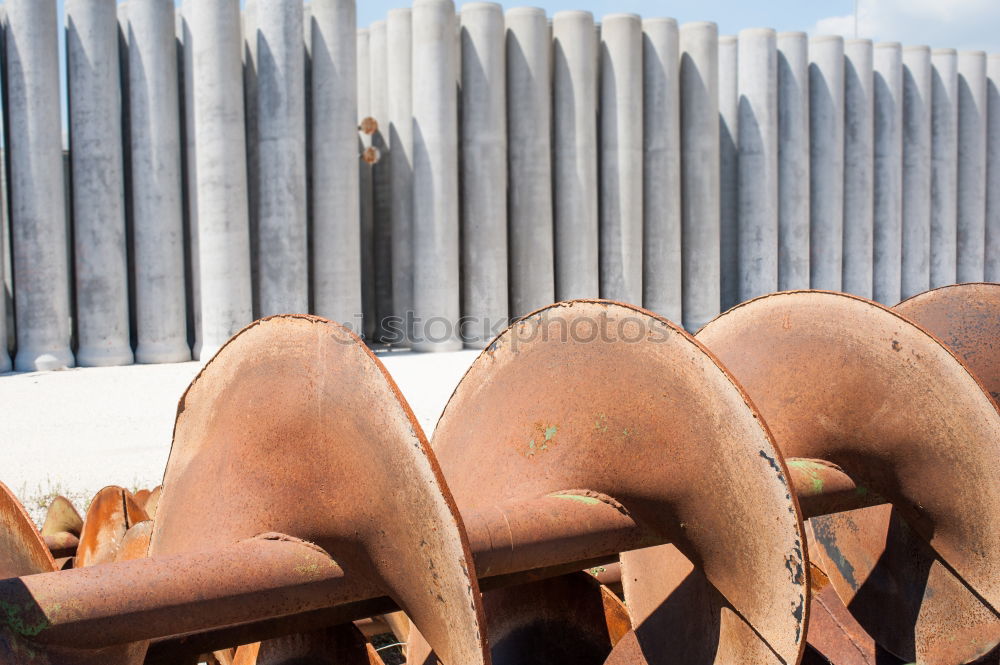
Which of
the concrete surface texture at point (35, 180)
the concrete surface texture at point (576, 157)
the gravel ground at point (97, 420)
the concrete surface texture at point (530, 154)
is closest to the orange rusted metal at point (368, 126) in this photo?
the concrete surface texture at point (530, 154)

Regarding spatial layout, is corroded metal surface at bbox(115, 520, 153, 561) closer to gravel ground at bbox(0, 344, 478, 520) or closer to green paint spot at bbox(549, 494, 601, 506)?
green paint spot at bbox(549, 494, 601, 506)

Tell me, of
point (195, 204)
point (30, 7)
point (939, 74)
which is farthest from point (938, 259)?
point (30, 7)

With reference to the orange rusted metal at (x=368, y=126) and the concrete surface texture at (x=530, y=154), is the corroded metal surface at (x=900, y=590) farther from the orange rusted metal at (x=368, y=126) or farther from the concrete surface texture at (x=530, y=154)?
the orange rusted metal at (x=368, y=126)

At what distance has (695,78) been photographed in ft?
41.4

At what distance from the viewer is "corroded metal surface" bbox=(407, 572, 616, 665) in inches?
94.7

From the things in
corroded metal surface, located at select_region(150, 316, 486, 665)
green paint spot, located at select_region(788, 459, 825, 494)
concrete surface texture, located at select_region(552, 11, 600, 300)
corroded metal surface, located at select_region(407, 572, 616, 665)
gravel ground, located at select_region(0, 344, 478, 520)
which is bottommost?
gravel ground, located at select_region(0, 344, 478, 520)

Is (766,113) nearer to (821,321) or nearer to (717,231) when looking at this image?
(717,231)

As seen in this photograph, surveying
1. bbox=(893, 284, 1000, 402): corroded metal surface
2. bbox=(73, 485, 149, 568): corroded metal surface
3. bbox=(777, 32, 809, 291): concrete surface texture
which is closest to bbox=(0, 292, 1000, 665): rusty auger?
bbox=(73, 485, 149, 568): corroded metal surface

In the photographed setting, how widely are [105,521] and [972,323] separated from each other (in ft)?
10.2

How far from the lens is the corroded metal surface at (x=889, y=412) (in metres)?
2.21

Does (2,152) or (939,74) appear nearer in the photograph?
(2,152)

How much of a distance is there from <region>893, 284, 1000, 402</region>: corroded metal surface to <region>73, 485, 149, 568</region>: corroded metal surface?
2.80 metres

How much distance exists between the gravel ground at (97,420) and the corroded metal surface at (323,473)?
9.41 feet

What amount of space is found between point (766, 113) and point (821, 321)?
11.8m
